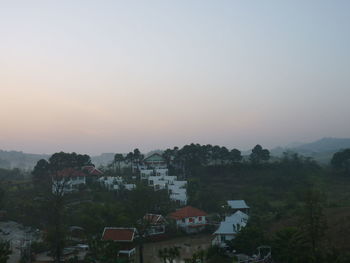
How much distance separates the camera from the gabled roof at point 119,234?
23.8 meters

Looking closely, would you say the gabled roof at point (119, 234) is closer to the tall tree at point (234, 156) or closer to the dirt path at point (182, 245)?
the dirt path at point (182, 245)

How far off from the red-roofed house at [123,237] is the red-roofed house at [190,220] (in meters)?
6.70

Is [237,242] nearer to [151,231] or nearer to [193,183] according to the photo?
[151,231]

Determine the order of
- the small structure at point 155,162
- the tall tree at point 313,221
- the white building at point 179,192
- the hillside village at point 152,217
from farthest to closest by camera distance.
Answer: the small structure at point 155,162
the white building at point 179,192
the hillside village at point 152,217
the tall tree at point 313,221

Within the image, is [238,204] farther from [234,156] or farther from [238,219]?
[234,156]

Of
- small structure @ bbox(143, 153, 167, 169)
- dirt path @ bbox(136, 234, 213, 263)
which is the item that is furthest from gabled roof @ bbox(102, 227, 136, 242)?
small structure @ bbox(143, 153, 167, 169)

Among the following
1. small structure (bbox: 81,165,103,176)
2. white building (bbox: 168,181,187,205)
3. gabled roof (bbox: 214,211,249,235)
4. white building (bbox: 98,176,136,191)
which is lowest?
gabled roof (bbox: 214,211,249,235)

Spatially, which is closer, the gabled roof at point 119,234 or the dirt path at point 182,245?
the dirt path at point 182,245

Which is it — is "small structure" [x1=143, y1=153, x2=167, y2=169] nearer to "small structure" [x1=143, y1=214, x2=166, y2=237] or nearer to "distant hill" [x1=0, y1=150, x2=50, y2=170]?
"small structure" [x1=143, y1=214, x2=166, y2=237]

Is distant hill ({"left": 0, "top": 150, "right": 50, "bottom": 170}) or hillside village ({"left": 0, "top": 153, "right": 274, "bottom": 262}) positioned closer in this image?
hillside village ({"left": 0, "top": 153, "right": 274, "bottom": 262})

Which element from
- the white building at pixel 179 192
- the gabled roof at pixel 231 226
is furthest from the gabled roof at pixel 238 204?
the gabled roof at pixel 231 226

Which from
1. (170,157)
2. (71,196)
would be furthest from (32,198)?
(170,157)

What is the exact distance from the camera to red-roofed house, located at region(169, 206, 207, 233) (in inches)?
1195

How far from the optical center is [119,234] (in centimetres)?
2423
